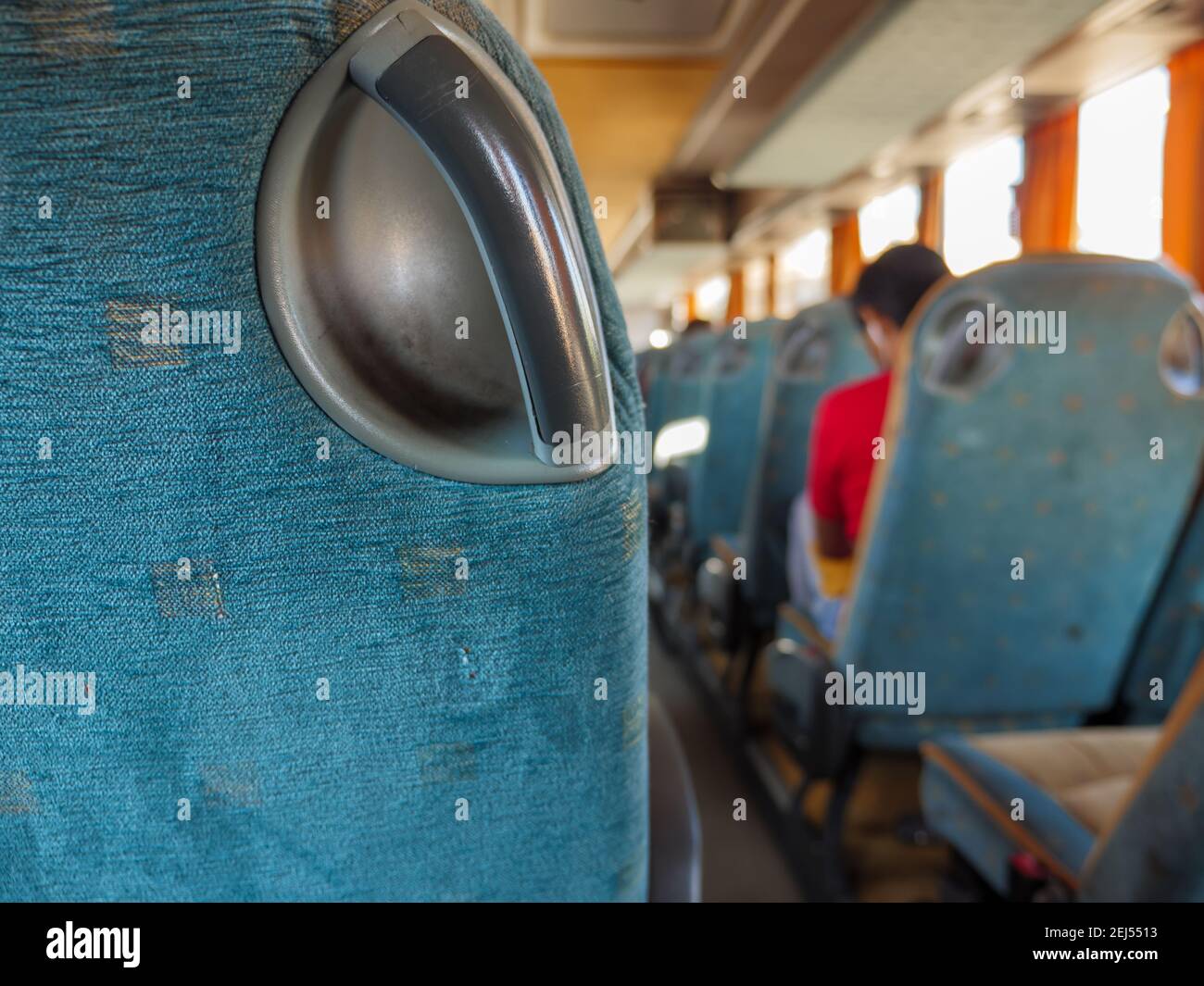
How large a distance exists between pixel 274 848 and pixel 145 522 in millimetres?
149

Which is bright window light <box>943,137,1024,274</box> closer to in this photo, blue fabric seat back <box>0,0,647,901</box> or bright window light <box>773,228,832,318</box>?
bright window light <box>773,228,832,318</box>

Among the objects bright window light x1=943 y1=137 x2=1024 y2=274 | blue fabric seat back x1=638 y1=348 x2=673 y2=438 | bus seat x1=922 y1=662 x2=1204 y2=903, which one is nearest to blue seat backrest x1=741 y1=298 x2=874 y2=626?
bus seat x1=922 y1=662 x2=1204 y2=903

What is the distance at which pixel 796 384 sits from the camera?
200cm

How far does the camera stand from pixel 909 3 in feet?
12.1

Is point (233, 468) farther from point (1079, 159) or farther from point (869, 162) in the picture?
point (869, 162)

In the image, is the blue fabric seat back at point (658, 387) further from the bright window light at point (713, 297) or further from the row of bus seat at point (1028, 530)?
the bright window light at point (713, 297)

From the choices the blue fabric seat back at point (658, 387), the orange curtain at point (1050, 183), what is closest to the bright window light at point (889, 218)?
the orange curtain at point (1050, 183)

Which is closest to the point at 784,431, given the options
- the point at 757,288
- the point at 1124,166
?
the point at 1124,166

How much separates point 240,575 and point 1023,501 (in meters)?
1.12

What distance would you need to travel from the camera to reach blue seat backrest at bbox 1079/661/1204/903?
1.91 feet

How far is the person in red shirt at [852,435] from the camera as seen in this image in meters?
1.71

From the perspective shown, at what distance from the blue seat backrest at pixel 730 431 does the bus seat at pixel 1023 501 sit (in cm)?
132
